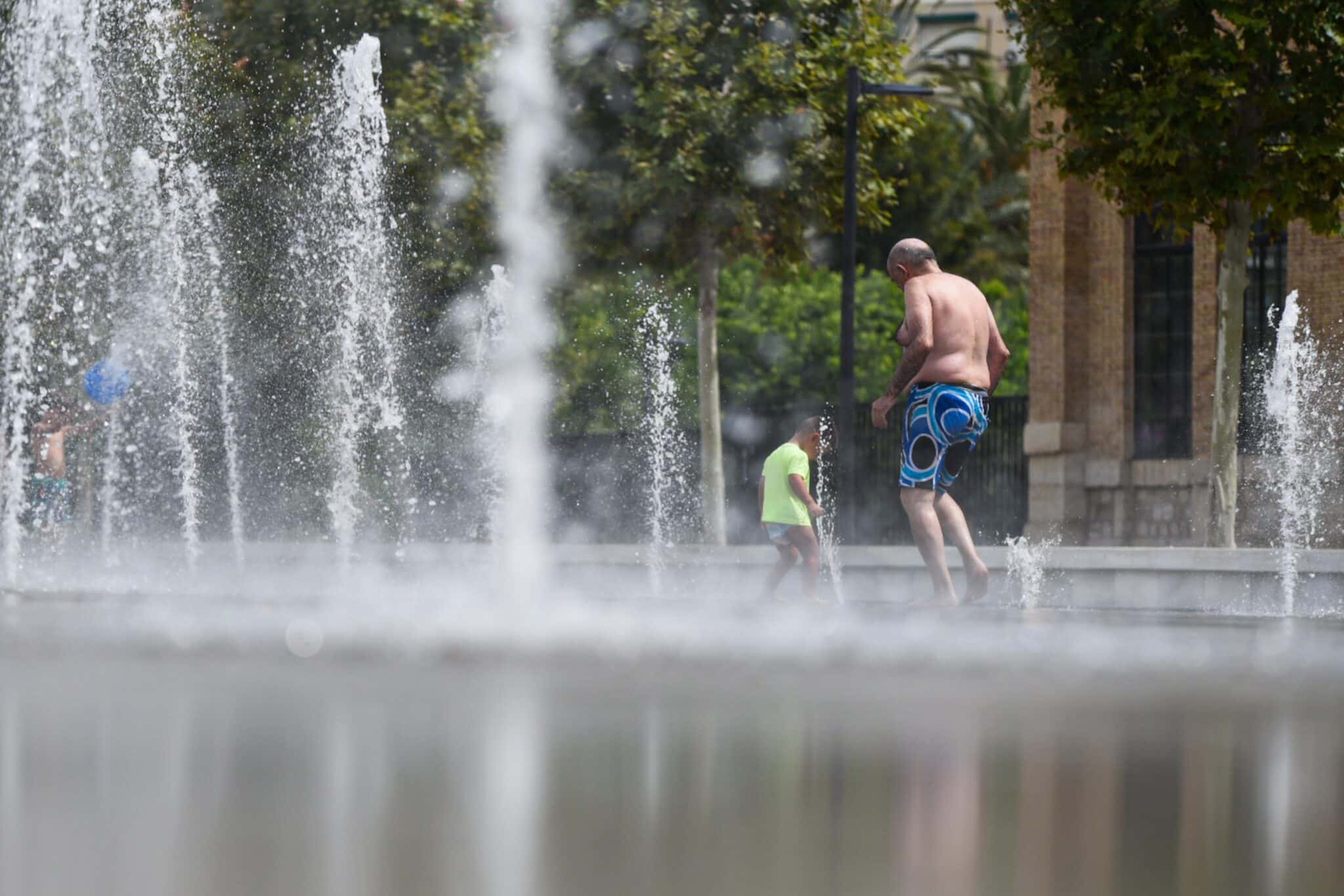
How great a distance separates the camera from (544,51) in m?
23.5

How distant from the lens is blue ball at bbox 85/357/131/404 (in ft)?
57.4

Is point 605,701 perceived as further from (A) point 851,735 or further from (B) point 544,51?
(B) point 544,51

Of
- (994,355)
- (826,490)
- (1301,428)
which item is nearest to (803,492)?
(994,355)

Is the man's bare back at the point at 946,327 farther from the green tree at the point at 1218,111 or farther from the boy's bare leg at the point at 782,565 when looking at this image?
the green tree at the point at 1218,111

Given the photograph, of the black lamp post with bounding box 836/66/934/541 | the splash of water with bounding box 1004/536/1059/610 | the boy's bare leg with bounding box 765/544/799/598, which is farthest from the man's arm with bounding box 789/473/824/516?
the black lamp post with bounding box 836/66/934/541

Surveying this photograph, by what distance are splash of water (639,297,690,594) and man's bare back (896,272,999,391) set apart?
15.0 meters

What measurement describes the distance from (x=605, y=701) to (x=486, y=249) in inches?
779

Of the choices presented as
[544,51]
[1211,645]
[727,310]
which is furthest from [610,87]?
[727,310]

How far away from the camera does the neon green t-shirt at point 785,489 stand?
1273 centimetres

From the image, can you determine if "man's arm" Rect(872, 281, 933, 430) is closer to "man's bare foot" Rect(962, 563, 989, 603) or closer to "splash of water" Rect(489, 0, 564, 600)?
"man's bare foot" Rect(962, 563, 989, 603)

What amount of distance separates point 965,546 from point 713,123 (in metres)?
13.4

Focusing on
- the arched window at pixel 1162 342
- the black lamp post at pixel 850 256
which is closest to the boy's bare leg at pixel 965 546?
the black lamp post at pixel 850 256

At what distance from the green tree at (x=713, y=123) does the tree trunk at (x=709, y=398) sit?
0.02m

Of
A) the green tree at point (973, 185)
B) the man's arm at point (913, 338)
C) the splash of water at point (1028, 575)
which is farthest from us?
the green tree at point (973, 185)
